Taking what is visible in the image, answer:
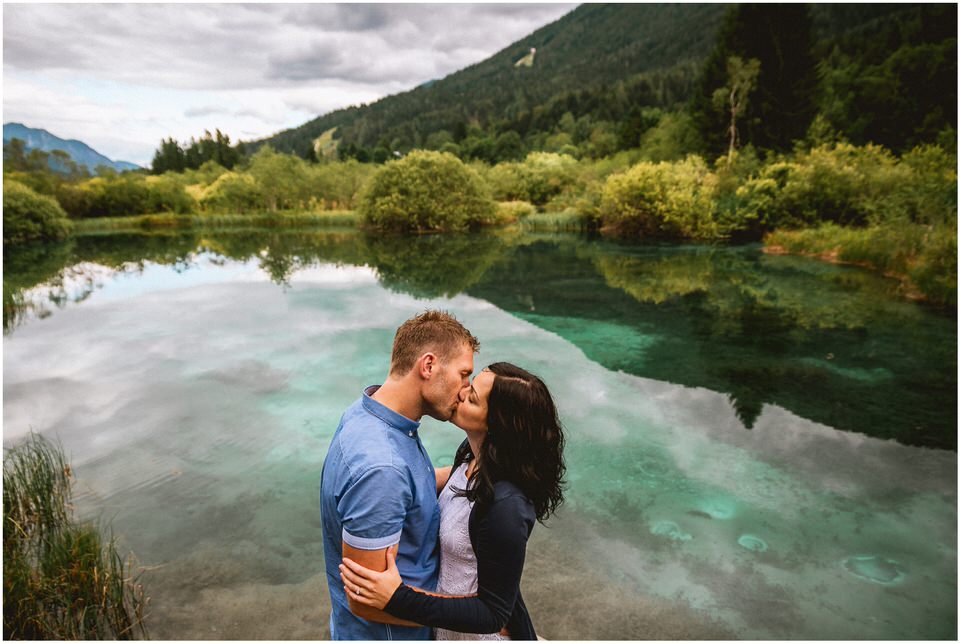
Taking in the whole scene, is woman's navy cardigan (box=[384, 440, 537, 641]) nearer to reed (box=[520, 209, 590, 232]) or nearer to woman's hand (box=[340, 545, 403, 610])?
woman's hand (box=[340, 545, 403, 610])

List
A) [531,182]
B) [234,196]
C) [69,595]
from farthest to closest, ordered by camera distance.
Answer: [234,196] → [531,182] → [69,595]

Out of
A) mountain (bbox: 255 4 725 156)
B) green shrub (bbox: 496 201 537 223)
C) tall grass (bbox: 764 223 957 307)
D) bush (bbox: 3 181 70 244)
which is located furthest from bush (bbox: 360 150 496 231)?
mountain (bbox: 255 4 725 156)

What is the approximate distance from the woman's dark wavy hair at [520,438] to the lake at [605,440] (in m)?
2.38

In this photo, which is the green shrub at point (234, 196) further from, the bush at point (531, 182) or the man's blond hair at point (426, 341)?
the man's blond hair at point (426, 341)

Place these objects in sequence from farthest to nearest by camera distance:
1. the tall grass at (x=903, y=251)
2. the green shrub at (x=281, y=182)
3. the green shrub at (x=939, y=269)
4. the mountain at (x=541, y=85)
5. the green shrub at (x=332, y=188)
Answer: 1. the mountain at (x=541, y=85)
2. the green shrub at (x=332, y=188)
3. the green shrub at (x=281, y=182)
4. the tall grass at (x=903, y=251)
5. the green shrub at (x=939, y=269)

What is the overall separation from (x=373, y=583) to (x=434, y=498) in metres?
0.41

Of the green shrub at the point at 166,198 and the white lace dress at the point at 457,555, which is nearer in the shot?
the white lace dress at the point at 457,555

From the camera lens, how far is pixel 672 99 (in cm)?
9206

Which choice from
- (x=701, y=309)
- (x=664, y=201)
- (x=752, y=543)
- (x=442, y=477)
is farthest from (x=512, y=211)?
(x=442, y=477)

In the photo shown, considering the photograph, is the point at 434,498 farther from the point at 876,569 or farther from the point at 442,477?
the point at 876,569

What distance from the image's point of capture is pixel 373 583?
169 centimetres

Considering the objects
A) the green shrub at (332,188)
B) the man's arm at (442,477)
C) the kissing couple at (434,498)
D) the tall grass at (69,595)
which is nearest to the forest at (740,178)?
the green shrub at (332,188)

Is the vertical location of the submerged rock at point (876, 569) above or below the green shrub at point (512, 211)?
below

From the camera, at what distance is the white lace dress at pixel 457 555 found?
1.99m
